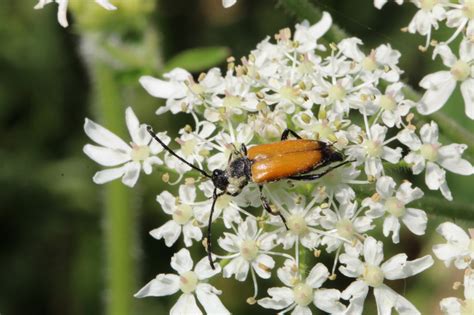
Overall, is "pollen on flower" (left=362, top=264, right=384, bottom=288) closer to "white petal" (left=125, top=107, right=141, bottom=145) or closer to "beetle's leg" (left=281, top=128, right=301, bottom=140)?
"beetle's leg" (left=281, top=128, right=301, bottom=140)

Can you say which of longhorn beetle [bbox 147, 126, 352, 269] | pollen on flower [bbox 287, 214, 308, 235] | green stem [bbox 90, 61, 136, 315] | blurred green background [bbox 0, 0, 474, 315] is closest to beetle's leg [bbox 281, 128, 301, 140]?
longhorn beetle [bbox 147, 126, 352, 269]

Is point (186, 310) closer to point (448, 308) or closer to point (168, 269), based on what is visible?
point (448, 308)

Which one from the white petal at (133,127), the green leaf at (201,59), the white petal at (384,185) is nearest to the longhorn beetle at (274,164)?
the white petal at (384,185)

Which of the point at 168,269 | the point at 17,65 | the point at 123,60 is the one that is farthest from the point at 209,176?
the point at 17,65

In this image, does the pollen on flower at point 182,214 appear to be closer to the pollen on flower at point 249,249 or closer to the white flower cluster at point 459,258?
the pollen on flower at point 249,249

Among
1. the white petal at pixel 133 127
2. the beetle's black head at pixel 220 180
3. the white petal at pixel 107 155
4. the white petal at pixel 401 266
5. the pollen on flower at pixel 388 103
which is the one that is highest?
the pollen on flower at pixel 388 103

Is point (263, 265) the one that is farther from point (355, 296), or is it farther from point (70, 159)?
point (70, 159)

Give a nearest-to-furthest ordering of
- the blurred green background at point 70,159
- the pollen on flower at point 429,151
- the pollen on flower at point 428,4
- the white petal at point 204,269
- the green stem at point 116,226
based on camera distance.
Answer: the white petal at point 204,269
the pollen on flower at point 429,151
the pollen on flower at point 428,4
the green stem at point 116,226
the blurred green background at point 70,159

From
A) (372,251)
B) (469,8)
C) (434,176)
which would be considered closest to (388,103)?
→ (434,176)
